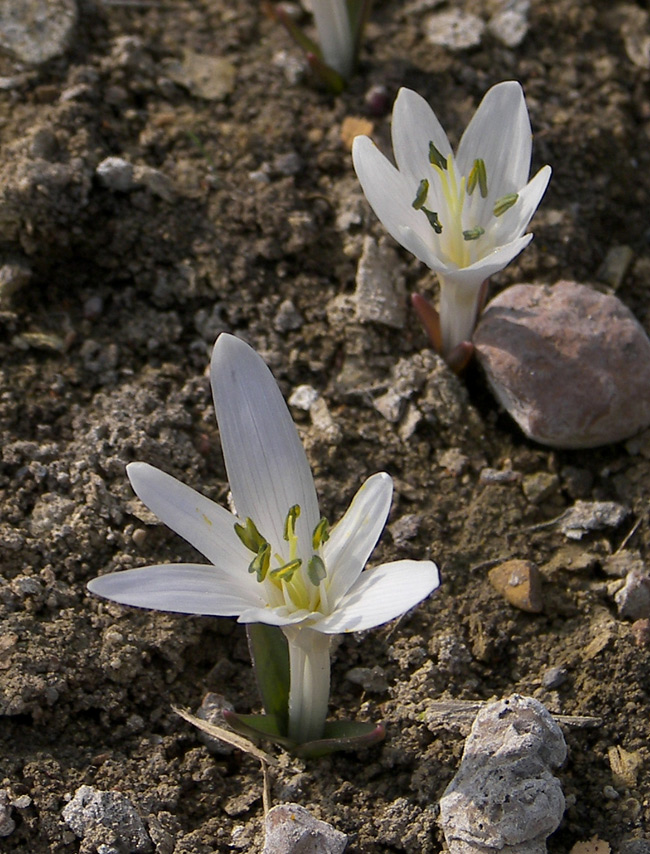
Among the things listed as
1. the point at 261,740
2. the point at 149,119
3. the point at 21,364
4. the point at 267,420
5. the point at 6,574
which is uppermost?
the point at 149,119

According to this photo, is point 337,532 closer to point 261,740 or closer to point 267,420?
point 267,420

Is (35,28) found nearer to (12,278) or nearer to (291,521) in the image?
(12,278)

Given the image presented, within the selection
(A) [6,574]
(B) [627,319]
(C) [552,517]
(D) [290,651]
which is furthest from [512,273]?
(A) [6,574]

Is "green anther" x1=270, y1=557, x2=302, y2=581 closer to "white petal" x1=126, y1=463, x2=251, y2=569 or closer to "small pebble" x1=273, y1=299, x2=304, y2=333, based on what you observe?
"white petal" x1=126, y1=463, x2=251, y2=569

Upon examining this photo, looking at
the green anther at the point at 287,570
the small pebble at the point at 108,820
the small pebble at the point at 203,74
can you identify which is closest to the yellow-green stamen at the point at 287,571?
the green anther at the point at 287,570

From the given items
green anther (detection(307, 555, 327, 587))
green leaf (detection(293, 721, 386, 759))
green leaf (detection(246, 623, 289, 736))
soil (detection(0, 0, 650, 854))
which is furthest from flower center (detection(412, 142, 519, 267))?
green leaf (detection(293, 721, 386, 759))

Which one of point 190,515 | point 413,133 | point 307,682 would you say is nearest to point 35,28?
point 413,133

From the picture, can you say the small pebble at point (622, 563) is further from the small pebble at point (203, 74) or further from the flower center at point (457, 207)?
the small pebble at point (203, 74)
